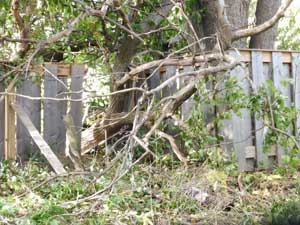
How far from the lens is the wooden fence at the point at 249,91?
4883mm

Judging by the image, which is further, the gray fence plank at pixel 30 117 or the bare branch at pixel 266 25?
the gray fence plank at pixel 30 117

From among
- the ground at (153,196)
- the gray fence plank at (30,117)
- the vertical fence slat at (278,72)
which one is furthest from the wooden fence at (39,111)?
the vertical fence slat at (278,72)

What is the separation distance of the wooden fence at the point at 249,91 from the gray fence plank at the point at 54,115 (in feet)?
3.63

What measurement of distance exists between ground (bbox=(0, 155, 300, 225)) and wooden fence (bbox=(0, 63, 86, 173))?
0.48m

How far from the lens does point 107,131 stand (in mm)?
5453

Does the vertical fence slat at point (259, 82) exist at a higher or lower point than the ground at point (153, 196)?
higher

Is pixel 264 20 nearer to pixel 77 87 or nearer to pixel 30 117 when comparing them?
pixel 77 87

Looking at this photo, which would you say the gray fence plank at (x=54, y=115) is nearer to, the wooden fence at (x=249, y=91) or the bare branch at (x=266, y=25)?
the wooden fence at (x=249, y=91)

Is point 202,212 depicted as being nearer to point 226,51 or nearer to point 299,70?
point 226,51

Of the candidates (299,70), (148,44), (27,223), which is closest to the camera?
(27,223)

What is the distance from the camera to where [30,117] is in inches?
205

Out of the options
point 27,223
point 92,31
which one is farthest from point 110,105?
point 27,223

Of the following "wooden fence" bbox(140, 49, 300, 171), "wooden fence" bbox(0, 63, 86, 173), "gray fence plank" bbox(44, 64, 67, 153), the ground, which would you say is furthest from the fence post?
"wooden fence" bbox(140, 49, 300, 171)

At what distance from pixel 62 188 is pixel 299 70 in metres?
2.93
